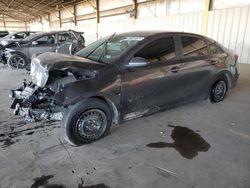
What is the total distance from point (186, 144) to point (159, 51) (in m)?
1.39

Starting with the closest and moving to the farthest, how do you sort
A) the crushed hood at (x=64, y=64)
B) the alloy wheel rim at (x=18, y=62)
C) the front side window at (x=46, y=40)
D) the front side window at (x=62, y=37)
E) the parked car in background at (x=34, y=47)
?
the crushed hood at (x=64, y=64) < the parked car in background at (x=34, y=47) < the alloy wheel rim at (x=18, y=62) < the front side window at (x=46, y=40) < the front side window at (x=62, y=37)

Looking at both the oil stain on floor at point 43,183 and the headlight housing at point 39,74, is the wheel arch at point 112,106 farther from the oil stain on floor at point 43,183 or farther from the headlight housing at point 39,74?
the oil stain on floor at point 43,183

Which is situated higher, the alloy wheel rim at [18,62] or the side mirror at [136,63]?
the side mirror at [136,63]

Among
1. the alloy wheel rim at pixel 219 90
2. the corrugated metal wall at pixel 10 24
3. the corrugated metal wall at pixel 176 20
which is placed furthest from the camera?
the corrugated metal wall at pixel 10 24

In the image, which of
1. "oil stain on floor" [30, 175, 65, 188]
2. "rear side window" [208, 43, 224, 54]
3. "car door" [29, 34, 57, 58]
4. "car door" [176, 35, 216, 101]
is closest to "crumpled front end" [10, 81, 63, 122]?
"oil stain on floor" [30, 175, 65, 188]

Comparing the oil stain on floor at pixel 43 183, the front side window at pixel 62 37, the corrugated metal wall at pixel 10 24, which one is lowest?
the oil stain on floor at pixel 43 183

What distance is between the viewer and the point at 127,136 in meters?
2.95

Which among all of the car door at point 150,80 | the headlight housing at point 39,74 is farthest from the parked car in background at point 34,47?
the car door at point 150,80

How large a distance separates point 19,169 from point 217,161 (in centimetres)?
215

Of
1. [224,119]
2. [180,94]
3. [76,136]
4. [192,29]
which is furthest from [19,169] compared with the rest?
[192,29]

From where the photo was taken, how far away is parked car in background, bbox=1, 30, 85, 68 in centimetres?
801

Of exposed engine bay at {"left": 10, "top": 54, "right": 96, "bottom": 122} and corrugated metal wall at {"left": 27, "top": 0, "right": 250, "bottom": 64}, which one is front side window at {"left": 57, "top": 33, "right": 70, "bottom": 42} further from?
exposed engine bay at {"left": 10, "top": 54, "right": 96, "bottom": 122}

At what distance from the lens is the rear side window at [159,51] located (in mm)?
3012

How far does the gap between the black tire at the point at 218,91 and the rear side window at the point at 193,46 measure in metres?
0.74
